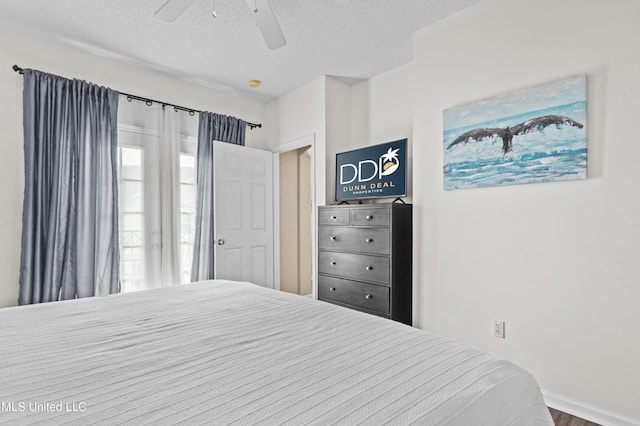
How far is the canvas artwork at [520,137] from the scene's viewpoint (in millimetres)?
1967

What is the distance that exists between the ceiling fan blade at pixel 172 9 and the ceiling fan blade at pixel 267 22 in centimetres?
37

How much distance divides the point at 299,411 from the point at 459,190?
6.98 feet

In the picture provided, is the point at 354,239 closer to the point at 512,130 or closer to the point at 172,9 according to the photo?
the point at 512,130

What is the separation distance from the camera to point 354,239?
3127 mm

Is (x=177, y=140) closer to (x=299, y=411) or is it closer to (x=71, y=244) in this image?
(x=71, y=244)

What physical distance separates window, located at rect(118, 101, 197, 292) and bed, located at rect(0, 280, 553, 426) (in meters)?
1.83

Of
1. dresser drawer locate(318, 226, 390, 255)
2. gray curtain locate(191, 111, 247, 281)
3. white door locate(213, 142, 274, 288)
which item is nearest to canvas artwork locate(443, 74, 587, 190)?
dresser drawer locate(318, 226, 390, 255)

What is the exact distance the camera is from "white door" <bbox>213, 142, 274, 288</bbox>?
3748 millimetres

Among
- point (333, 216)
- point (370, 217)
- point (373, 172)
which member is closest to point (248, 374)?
point (370, 217)

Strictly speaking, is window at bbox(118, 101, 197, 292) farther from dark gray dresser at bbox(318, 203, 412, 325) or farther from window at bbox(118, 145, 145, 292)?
dark gray dresser at bbox(318, 203, 412, 325)

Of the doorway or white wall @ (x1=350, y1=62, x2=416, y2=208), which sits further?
the doorway

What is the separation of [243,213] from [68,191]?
166 cm

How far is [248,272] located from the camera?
4.01m

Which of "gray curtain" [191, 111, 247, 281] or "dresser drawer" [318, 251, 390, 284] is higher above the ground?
"gray curtain" [191, 111, 247, 281]
